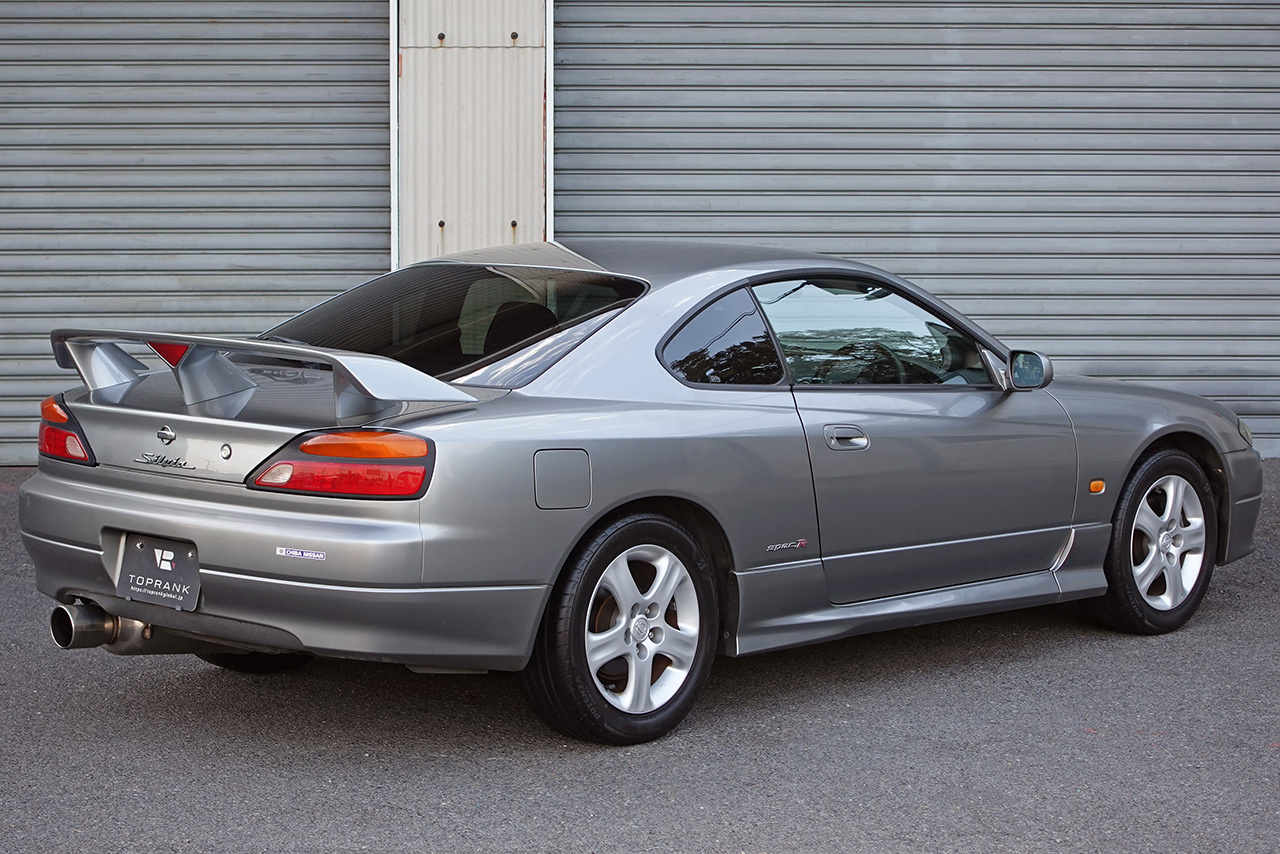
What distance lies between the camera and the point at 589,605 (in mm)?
3670

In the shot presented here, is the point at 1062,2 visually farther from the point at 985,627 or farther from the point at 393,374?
the point at 393,374

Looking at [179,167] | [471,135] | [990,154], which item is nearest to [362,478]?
[471,135]

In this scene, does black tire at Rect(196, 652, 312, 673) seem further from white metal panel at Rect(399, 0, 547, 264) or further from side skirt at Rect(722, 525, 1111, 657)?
white metal panel at Rect(399, 0, 547, 264)

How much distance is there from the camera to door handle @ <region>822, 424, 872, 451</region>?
13.9 ft

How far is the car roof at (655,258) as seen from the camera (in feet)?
13.9

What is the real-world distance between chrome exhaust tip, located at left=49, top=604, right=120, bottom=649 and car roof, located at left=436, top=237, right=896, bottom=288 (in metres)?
1.58

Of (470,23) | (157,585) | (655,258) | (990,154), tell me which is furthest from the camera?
(990,154)

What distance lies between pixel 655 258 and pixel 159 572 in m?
1.74

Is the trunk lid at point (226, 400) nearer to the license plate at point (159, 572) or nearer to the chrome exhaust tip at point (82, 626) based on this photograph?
the license plate at point (159, 572)

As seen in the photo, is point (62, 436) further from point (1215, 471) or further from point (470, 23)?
point (470, 23)

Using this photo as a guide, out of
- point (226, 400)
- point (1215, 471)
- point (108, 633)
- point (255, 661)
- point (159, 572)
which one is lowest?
point (255, 661)

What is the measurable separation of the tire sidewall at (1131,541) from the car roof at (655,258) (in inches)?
51.7

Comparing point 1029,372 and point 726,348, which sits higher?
point 726,348

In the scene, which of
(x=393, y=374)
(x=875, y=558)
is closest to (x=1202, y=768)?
(x=875, y=558)
